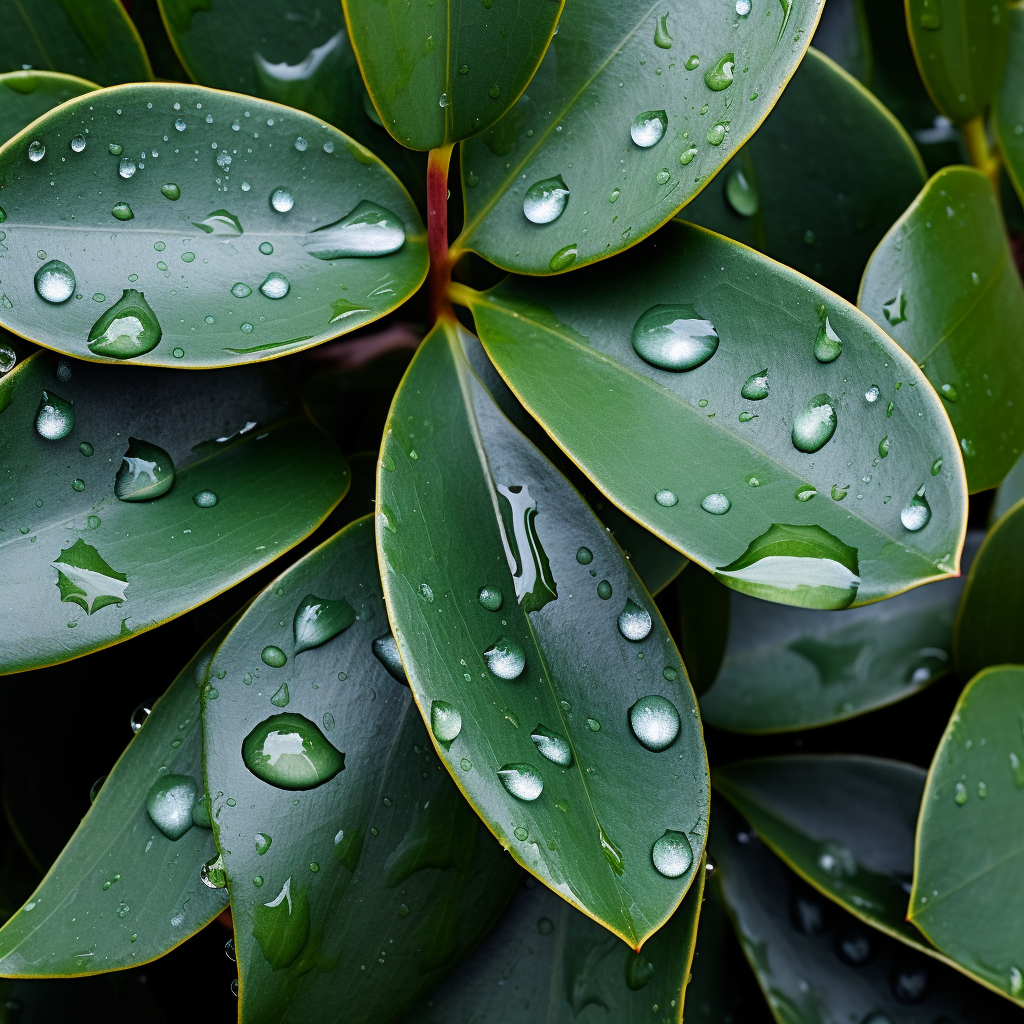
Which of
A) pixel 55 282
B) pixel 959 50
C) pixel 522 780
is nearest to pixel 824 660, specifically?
pixel 522 780

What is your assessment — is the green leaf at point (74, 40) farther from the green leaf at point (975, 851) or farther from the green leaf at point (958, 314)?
the green leaf at point (975, 851)

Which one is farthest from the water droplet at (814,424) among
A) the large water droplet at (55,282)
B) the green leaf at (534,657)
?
the large water droplet at (55,282)

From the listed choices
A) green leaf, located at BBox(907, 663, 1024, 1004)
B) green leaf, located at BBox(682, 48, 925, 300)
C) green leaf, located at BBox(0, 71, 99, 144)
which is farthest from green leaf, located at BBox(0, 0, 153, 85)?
green leaf, located at BBox(907, 663, 1024, 1004)

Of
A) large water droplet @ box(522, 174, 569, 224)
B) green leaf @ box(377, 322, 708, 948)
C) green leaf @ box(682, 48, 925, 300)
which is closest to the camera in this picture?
green leaf @ box(377, 322, 708, 948)

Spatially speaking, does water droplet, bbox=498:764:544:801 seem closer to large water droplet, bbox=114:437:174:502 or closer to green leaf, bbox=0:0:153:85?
large water droplet, bbox=114:437:174:502

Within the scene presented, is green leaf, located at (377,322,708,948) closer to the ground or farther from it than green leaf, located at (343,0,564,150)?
closer to the ground
